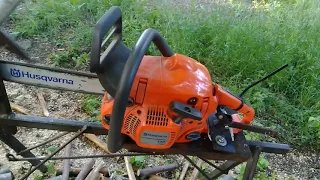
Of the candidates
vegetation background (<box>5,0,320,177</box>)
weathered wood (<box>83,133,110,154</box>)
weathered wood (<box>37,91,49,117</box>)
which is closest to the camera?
weathered wood (<box>83,133,110,154</box>)

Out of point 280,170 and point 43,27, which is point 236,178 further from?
point 43,27

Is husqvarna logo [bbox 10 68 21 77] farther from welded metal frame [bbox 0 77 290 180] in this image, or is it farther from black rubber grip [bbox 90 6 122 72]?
black rubber grip [bbox 90 6 122 72]

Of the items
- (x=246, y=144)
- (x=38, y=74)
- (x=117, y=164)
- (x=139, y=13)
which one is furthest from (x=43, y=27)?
(x=246, y=144)

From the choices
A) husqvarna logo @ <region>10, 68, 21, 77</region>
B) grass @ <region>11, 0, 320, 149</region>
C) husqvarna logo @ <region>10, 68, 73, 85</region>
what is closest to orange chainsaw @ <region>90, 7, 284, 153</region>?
husqvarna logo @ <region>10, 68, 73, 85</region>

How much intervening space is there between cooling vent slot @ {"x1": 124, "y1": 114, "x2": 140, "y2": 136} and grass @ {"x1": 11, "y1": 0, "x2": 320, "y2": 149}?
66.4 inches

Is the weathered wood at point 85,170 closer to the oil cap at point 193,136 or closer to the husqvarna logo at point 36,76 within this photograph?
the husqvarna logo at point 36,76

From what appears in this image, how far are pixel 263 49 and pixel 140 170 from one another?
1.75 metres

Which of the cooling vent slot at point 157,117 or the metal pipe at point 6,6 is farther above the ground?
the metal pipe at point 6,6

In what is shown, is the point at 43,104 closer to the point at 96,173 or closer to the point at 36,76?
the point at 96,173

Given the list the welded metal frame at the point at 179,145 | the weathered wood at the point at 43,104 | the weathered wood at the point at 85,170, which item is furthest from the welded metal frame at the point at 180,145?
the weathered wood at the point at 43,104

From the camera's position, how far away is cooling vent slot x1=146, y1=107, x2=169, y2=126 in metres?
1.53

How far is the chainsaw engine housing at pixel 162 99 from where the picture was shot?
4.96 ft

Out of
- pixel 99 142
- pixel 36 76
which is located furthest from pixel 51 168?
pixel 36 76

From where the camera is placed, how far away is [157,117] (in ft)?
5.04
